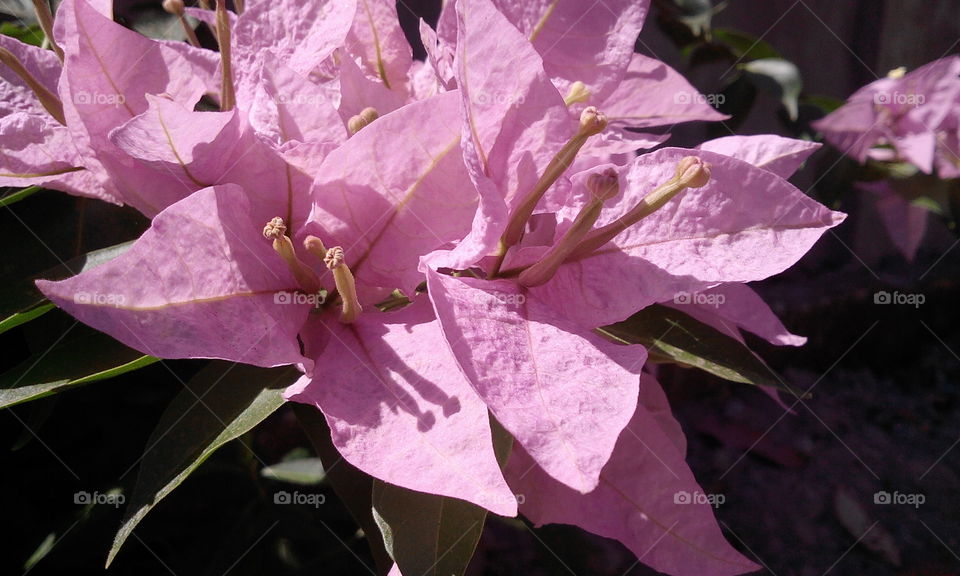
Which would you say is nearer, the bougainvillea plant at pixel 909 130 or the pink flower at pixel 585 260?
the pink flower at pixel 585 260

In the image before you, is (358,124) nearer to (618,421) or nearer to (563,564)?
(618,421)

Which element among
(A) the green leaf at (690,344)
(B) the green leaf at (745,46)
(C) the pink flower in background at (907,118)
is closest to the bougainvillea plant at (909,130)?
(C) the pink flower in background at (907,118)

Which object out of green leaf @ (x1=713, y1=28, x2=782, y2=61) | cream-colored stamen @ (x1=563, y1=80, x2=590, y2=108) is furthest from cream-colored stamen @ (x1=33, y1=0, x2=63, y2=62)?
green leaf @ (x1=713, y1=28, x2=782, y2=61)

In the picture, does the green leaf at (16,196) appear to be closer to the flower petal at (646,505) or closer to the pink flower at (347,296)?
the pink flower at (347,296)

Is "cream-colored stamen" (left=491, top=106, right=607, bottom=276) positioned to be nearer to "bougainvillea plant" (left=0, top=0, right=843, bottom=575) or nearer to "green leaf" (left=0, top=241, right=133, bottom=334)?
"bougainvillea plant" (left=0, top=0, right=843, bottom=575)

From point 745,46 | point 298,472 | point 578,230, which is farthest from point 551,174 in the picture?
point 745,46

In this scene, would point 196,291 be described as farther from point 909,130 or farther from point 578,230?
point 909,130
